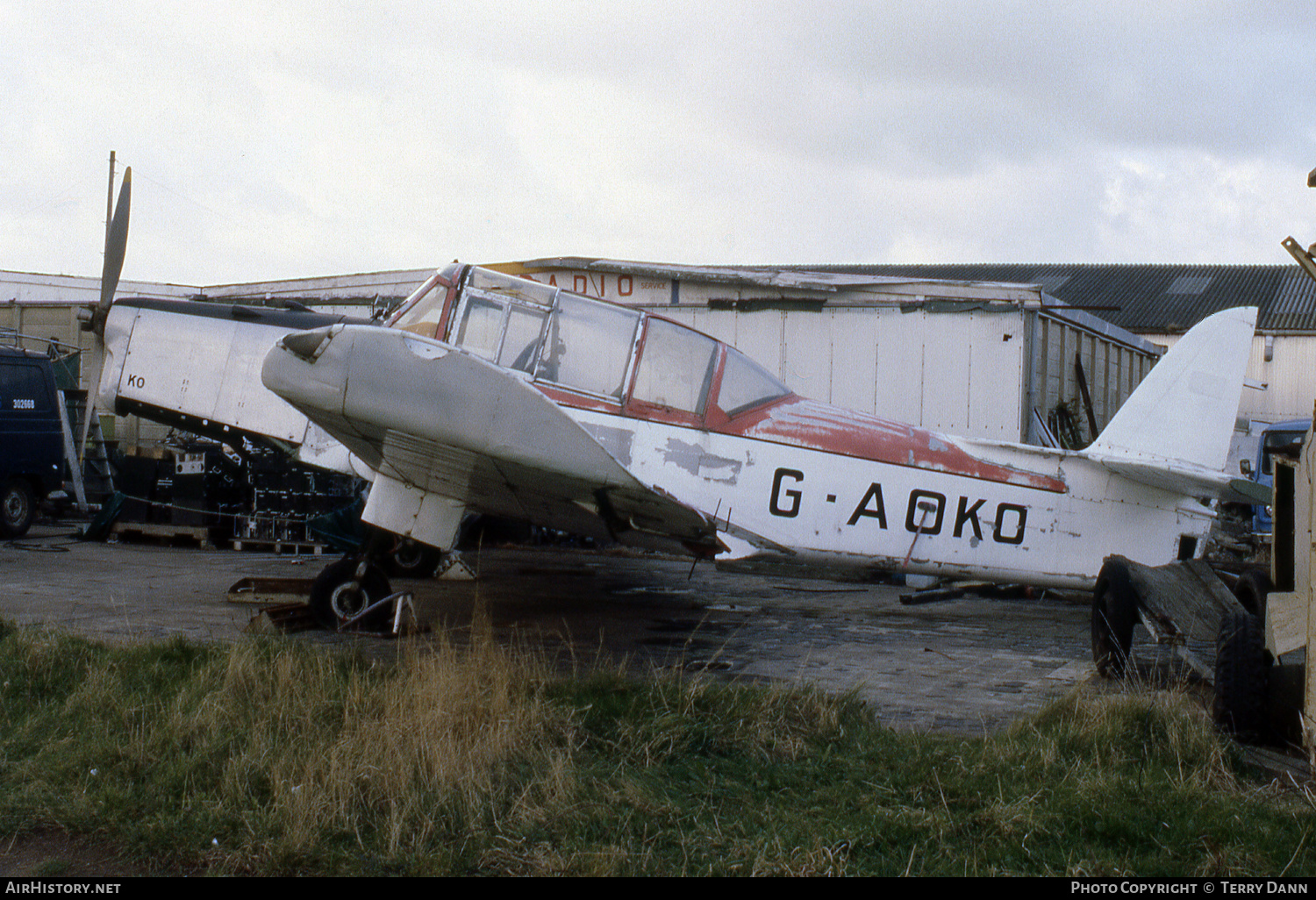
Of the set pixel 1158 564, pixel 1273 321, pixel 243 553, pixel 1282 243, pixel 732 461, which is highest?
pixel 1273 321

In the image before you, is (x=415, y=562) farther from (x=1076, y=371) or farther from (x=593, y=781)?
(x=1076, y=371)

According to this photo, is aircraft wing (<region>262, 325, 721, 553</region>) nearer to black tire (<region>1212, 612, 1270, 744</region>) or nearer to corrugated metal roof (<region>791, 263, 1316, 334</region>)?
black tire (<region>1212, 612, 1270, 744</region>)

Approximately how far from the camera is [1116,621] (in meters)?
5.59

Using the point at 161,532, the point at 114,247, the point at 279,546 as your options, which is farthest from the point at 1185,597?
the point at 161,532

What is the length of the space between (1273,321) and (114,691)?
31.6 meters

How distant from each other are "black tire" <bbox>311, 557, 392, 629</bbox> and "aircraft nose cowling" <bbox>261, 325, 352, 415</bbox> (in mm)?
1806

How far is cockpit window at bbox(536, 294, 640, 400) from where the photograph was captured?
6.36 meters

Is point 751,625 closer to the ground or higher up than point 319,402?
closer to the ground

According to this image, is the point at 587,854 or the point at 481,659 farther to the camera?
the point at 481,659

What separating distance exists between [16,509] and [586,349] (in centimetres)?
1001

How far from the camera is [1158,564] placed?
23.3ft

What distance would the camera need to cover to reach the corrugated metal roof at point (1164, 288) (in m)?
29.5
